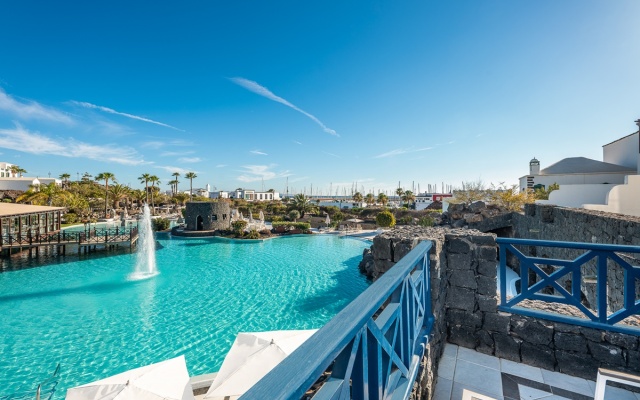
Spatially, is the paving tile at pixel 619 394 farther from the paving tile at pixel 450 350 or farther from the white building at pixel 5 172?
the white building at pixel 5 172

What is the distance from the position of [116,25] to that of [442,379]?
19.7m

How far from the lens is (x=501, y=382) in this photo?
2.68 meters

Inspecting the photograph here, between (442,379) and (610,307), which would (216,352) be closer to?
(442,379)

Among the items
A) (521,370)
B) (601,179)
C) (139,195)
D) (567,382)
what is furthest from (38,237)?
(601,179)

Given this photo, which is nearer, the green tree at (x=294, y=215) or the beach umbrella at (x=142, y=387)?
the beach umbrella at (x=142, y=387)

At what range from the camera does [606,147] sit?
20.2 metres

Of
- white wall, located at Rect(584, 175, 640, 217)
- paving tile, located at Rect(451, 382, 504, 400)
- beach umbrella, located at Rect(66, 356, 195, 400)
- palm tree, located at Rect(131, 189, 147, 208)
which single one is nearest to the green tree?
palm tree, located at Rect(131, 189, 147, 208)

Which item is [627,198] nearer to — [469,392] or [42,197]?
[469,392]

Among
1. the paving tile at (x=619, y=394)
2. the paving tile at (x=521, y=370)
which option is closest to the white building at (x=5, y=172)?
the paving tile at (x=521, y=370)

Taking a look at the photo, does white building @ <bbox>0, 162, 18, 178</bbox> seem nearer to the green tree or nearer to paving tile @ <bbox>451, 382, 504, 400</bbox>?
the green tree

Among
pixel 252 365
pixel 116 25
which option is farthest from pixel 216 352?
pixel 116 25

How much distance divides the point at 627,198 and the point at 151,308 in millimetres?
18256

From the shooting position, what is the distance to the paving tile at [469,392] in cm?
244

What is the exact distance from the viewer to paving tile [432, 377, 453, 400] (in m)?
2.45
